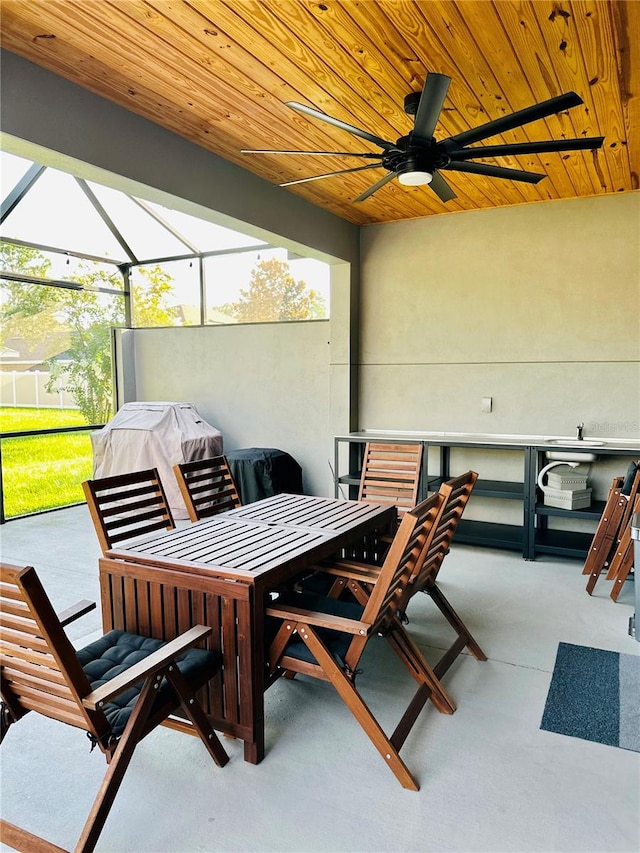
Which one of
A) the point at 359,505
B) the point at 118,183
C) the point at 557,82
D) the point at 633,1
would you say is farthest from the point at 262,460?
the point at 633,1

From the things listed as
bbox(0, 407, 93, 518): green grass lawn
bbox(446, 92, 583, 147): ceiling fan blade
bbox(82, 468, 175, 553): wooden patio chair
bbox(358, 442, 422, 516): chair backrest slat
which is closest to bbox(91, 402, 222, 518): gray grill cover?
bbox(0, 407, 93, 518): green grass lawn

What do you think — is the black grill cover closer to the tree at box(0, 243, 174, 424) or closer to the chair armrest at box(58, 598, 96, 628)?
the tree at box(0, 243, 174, 424)

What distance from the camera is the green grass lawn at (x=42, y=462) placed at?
6109 mm

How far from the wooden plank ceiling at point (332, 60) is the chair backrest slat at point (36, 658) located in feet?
7.65

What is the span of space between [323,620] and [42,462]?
17.5 feet

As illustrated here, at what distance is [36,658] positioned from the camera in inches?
67.4

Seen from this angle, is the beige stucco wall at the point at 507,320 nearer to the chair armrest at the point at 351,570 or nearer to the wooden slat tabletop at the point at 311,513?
the wooden slat tabletop at the point at 311,513

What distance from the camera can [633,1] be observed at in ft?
7.79

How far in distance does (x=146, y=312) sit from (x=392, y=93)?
5.14 meters

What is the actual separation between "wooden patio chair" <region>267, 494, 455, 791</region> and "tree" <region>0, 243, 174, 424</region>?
5198 millimetres

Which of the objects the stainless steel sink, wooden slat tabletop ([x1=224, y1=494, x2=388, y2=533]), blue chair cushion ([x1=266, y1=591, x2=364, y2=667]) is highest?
the stainless steel sink

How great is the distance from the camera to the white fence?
6137 millimetres

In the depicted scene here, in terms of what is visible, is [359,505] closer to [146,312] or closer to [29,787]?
[29,787]

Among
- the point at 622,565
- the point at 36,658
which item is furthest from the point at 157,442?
the point at 36,658
